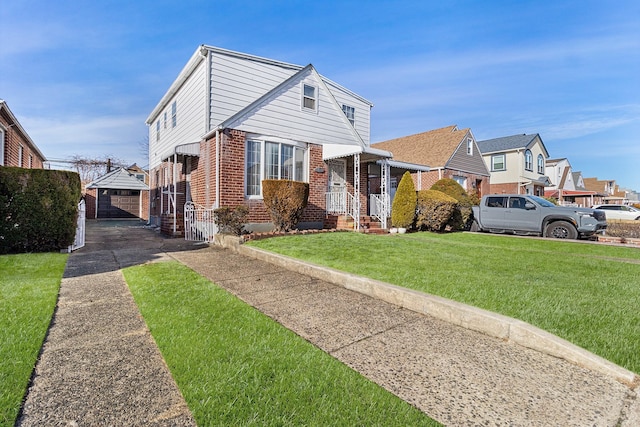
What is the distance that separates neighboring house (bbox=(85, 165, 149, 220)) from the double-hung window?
58.8ft

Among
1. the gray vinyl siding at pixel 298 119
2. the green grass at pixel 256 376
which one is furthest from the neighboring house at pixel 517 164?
the green grass at pixel 256 376

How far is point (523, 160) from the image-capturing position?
2855 cm

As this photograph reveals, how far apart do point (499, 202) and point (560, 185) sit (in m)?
34.1

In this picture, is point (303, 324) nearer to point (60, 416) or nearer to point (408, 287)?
point (408, 287)

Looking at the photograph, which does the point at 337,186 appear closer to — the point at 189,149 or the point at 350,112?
the point at 350,112

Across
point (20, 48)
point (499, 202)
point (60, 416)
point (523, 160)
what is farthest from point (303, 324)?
point (523, 160)

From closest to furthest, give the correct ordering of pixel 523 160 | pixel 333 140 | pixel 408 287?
1. pixel 408 287
2. pixel 333 140
3. pixel 523 160

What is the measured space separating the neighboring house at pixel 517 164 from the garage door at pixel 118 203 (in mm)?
31910

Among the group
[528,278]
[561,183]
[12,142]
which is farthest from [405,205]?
[561,183]

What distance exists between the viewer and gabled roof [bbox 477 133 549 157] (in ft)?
95.8

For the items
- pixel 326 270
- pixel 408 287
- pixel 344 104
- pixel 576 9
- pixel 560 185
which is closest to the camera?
pixel 408 287

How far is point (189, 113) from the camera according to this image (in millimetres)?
12328

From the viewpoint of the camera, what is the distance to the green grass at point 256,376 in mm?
1800

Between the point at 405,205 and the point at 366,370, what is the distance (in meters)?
9.91
